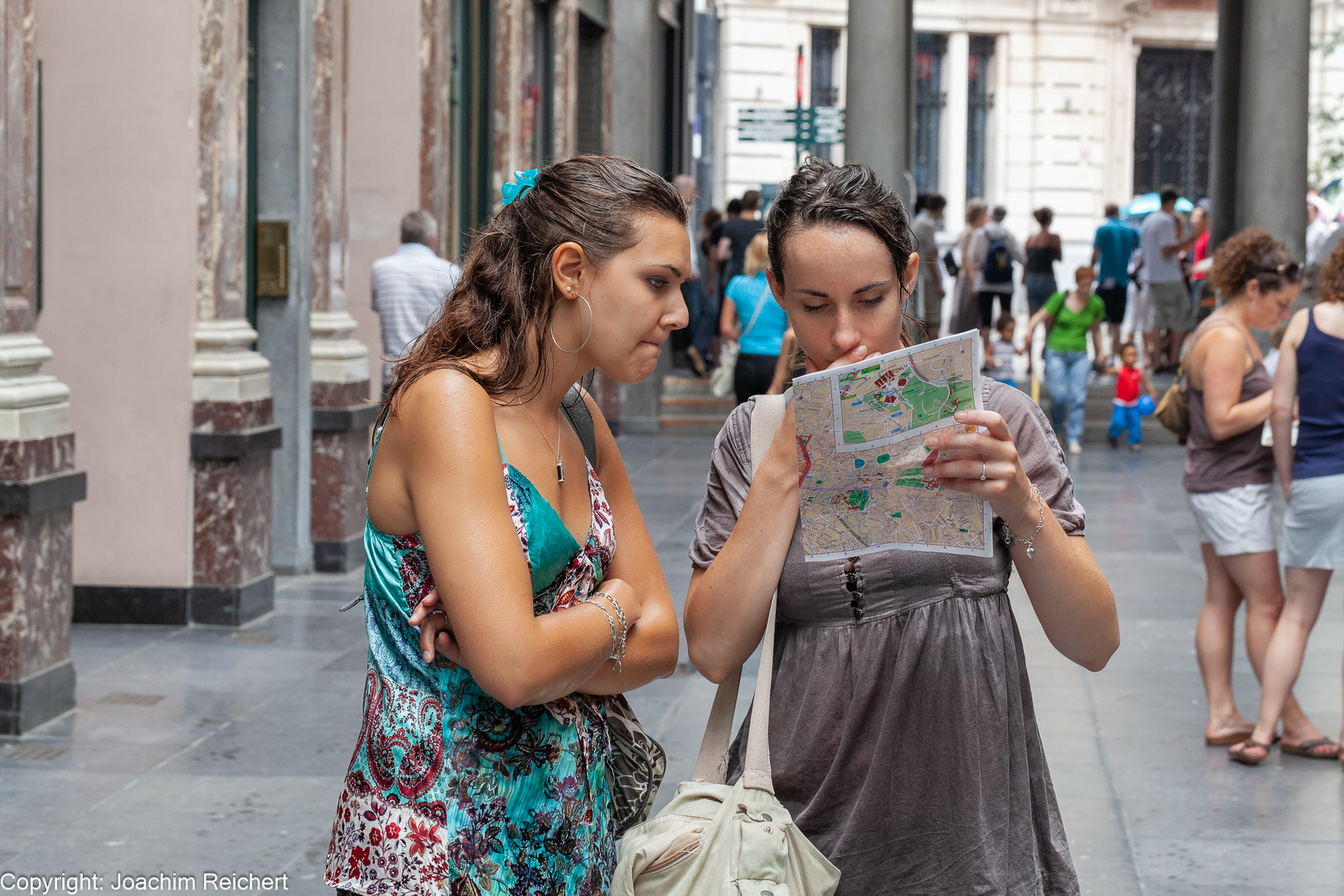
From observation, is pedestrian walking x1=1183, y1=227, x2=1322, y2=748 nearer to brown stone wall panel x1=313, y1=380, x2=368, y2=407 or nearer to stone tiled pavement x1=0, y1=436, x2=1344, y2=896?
stone tiled pavement x1=0, y1=436, x2=1344, y2=896

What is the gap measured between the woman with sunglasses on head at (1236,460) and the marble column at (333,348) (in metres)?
5.28

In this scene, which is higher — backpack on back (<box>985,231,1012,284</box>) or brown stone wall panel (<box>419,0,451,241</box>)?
brown stone wall panel (<box>419,0,451,241</box>)

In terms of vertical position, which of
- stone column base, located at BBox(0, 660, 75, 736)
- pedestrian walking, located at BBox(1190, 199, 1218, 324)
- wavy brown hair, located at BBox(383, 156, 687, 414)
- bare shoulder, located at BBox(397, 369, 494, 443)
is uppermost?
pedestrian walking, located at BBox(1190, 199, 1218, 324)

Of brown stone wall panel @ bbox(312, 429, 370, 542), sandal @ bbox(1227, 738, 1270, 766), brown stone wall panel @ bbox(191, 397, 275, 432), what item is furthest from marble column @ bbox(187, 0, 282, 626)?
sandal @ bbox(1227, 738, 1270, 766)

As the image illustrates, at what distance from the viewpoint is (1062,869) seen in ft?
7.41

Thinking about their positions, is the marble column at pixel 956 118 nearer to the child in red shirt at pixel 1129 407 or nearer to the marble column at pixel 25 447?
the child in red shirt at pixel 1129 407

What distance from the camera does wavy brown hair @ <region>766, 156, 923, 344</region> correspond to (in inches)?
85.3

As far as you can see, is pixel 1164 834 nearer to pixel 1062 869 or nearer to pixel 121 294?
pixel 1062 869

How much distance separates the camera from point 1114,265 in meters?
20.8

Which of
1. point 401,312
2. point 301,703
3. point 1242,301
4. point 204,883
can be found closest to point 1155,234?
point 401,312

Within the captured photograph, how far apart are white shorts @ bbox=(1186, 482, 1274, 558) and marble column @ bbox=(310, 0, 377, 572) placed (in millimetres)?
5341

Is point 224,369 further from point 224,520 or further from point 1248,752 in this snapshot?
point 1248,752

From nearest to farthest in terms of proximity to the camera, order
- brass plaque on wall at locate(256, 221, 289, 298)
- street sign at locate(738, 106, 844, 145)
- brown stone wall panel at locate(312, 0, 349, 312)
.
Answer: brass plaque on wall at locate(256, 221, 289, 298) < brown stone wall panel at locate(312, 0, 349, 312) < street sign at locate(738, 106, 844, 145)

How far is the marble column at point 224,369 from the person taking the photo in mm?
7660
